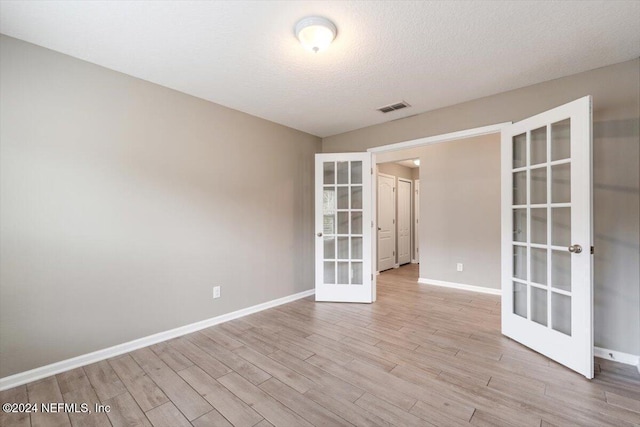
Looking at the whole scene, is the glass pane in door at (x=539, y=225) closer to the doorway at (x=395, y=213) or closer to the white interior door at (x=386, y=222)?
the doorway at (x=395, y=213)

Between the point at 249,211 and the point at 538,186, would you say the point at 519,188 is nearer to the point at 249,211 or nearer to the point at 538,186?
the point at 538,186

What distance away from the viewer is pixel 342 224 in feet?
13.2

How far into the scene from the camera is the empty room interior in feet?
5.92

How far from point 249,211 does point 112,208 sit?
1.41 m

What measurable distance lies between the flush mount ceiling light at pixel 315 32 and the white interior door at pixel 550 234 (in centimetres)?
193

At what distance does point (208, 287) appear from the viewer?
3.11m

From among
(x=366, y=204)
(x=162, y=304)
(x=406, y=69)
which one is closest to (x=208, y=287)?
(x=162, y=304)

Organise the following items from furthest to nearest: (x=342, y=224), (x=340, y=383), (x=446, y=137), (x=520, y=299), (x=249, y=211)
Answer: (x=342, y=224)
(x=249, y=211)
(x=446, y=137)
(x=520, y=299)
(x=340, y=383)

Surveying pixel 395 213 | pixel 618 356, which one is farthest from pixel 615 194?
pixel 395 213

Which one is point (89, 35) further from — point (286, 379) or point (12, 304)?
point (286, 379)

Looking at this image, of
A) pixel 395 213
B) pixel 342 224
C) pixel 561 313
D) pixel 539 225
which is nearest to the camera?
pixel 561 313

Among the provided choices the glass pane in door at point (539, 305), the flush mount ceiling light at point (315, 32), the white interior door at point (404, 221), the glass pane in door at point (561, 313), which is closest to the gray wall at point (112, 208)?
the flush mount ceiling light at point (315, 32)

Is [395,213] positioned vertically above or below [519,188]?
below

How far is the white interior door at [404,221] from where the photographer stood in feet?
21.9
